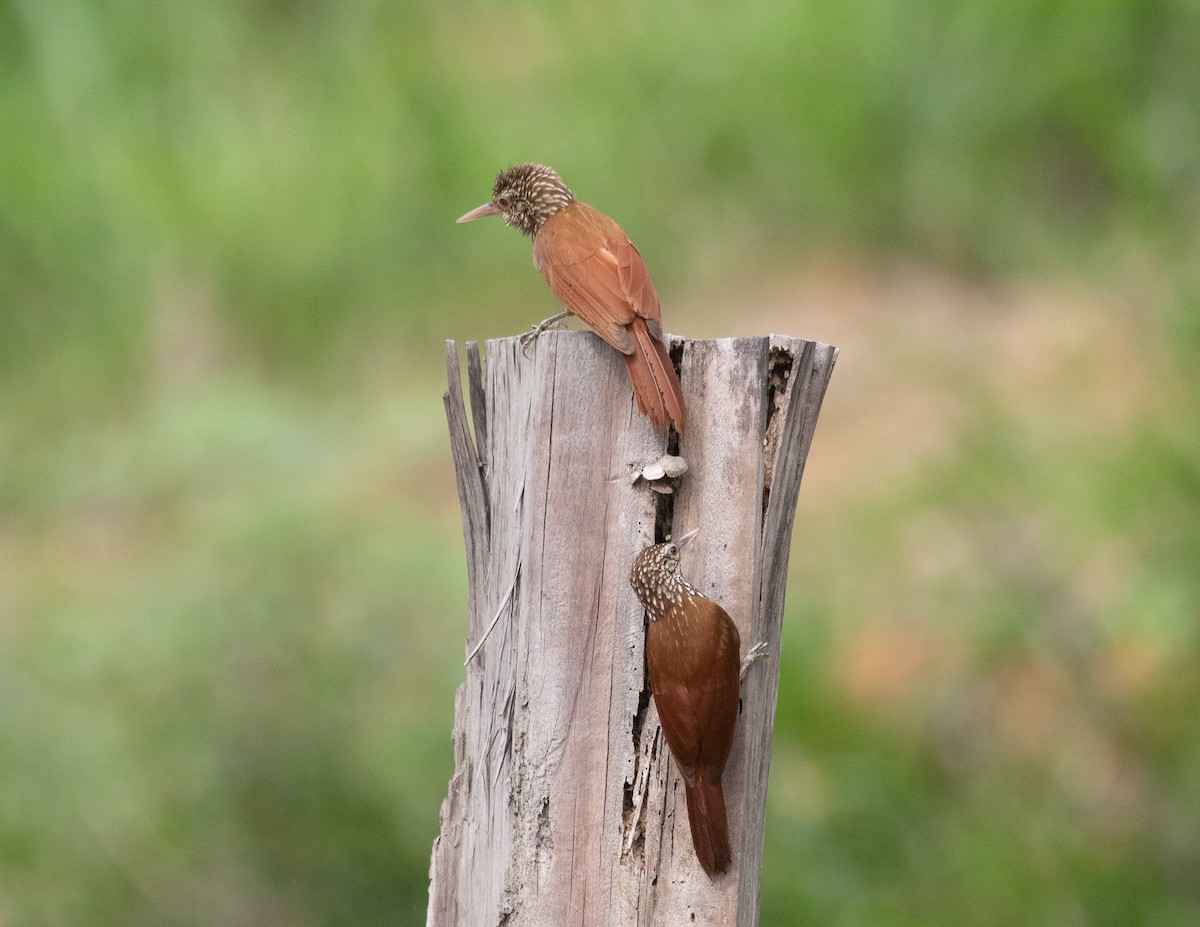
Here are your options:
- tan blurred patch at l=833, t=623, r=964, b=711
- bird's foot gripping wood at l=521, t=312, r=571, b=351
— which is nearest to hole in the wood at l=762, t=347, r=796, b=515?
bird's foot gripping wood at l=521, t=312, r=571, b=351

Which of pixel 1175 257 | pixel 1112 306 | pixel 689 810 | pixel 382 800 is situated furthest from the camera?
pixel 1112 306

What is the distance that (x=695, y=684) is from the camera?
2.25m

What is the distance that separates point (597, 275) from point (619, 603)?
632 mm

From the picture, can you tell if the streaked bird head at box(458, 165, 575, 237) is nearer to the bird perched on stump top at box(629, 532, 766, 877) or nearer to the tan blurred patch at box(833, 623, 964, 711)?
the bird perched on stump top at box(629, 532, 766, 877)

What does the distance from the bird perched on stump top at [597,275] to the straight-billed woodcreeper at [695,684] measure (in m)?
0.28

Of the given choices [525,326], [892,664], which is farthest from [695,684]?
[525,326]

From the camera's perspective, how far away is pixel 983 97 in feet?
29.8

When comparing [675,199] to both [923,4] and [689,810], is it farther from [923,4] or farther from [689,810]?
[689,810]

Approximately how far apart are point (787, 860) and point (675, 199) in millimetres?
5512

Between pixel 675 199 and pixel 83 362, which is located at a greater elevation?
pixel 675 199

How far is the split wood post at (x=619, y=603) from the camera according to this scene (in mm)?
2357

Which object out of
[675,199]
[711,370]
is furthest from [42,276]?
[711,370]

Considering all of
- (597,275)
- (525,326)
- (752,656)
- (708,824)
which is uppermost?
(525,326)

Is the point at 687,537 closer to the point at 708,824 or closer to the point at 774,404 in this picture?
the point at 774,404
